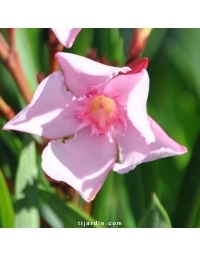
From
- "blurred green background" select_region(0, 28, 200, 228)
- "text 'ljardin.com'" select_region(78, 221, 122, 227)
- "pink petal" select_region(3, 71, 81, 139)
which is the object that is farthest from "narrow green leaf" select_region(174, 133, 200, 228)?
"pink petal" select_region(3, 71, 81, 139)

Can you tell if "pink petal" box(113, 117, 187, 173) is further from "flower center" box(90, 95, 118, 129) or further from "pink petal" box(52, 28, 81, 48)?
"pink petal" box(52, 28, 81, 48)

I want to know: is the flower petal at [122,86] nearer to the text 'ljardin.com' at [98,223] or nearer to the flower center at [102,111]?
the flower center at [102,111]

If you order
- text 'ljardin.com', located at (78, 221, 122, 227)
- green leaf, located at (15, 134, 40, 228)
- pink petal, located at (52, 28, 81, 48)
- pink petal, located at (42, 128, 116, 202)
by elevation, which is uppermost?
pink petal, located at (52, 28, 81, 48)

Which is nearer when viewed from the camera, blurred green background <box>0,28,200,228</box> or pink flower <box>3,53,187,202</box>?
pink flower <box>3,53,187,202</box>

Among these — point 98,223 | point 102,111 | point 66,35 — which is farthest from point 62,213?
point 66,35

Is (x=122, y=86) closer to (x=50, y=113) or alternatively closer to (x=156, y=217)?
(x=50, y=113)
